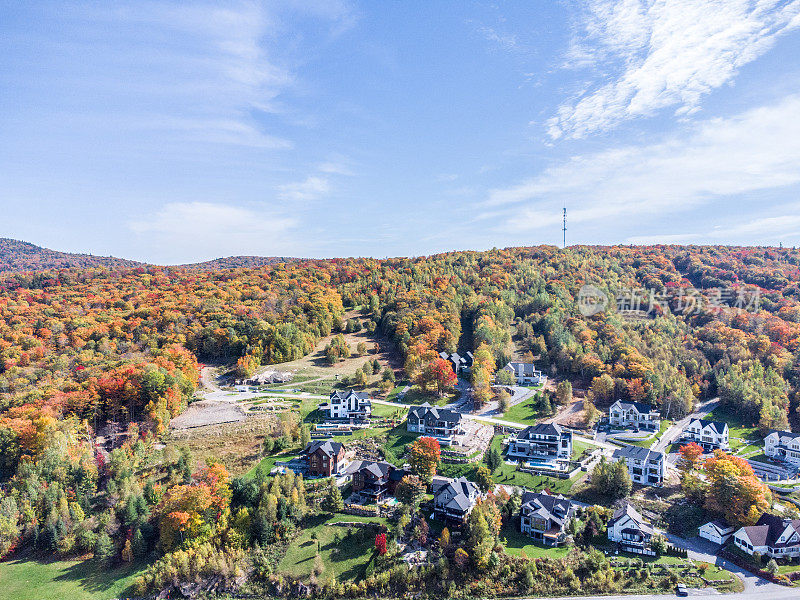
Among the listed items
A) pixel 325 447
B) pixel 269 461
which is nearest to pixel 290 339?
pixel 269 461

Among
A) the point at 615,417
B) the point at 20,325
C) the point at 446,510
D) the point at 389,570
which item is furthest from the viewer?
the point at 20,325

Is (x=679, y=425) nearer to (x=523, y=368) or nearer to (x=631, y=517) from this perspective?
(x=523, y=368)

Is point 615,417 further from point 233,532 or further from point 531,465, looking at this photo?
point 233,532

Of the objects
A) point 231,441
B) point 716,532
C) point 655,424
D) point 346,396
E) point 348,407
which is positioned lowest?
point 716,532

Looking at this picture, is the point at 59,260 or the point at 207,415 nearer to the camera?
the point at 207,415

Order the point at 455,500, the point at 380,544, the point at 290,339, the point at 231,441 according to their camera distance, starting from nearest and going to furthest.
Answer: the point at 380,544, the point at 455,500, the point at 231,441, the point at 290,339

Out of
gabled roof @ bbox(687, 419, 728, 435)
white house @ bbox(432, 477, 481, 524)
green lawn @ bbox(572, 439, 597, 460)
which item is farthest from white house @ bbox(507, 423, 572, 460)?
gabled roof @ bbox(687, 419, 728, 435)

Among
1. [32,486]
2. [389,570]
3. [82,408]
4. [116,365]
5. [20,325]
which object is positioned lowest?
[389,570]

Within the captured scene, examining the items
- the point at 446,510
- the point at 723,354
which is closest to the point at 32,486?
the point at 446,510
